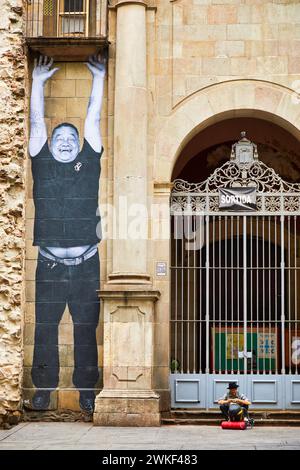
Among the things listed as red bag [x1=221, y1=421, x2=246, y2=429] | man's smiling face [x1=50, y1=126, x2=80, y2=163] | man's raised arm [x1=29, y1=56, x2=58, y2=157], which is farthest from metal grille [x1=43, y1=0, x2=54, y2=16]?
red bag [x1=221, y1=421, x2=246, y2=429]

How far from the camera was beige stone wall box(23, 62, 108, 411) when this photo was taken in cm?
1619

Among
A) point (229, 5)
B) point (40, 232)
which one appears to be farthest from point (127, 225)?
point (229, 5)

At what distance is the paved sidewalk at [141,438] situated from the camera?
13.1 metres

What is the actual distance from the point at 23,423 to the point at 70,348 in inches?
56.5

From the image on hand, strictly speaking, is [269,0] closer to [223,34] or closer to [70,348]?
[223,34]

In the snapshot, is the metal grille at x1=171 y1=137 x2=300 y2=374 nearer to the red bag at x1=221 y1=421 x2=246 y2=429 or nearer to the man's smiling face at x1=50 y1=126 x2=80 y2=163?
the red bag at x1=221 y1=421 x2=246 y2=429

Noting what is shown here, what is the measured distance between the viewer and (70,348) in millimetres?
16266

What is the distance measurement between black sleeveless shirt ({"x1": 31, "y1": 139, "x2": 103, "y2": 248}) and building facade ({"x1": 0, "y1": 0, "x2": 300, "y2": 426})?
4 cm

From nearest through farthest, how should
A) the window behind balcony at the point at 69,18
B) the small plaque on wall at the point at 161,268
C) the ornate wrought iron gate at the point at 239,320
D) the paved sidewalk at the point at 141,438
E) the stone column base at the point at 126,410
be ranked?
1. the paved sidewalk at the point at 141,438
2. the stone column base at the point at 126,410
3. the small plaque on wall at the point at 161,268
4. the ornate wrought iron gate at the point at 239,320
5. the window behind balcony at the point at 69,18

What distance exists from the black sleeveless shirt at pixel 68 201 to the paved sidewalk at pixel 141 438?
313 centimetres

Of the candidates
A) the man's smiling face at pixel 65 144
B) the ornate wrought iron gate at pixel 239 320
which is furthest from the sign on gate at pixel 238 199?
the man's smiling face at pixel 65 144

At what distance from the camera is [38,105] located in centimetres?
1681

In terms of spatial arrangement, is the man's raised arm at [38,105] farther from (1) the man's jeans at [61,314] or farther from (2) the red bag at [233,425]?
(2) the red bag at [233,425]

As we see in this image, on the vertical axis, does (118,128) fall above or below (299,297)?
above
